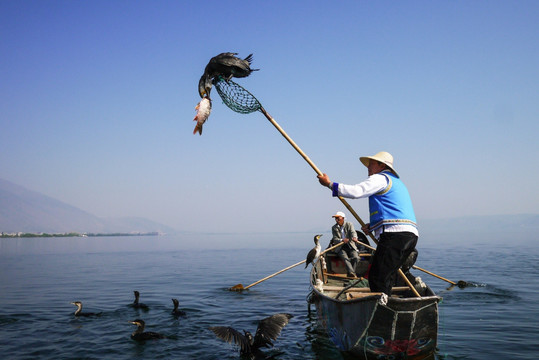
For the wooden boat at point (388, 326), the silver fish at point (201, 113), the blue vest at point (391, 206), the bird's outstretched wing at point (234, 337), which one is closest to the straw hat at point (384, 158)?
the blue vest at point (391, 206)

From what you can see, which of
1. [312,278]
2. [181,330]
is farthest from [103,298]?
[312,278]

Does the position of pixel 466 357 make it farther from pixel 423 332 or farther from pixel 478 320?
pixel 478 320

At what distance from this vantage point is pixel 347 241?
13.0 meters

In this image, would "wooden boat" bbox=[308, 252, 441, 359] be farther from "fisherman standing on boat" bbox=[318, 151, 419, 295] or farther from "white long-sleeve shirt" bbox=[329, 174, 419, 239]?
"white long-sleeve shirt" bbox=[329, 174, 419, 239]

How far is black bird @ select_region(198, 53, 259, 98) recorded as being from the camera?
7.85m

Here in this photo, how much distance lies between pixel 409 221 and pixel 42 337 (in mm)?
8772

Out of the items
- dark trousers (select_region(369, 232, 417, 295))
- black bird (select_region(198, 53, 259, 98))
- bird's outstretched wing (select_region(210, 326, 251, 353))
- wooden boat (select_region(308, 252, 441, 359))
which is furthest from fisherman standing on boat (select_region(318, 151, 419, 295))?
black bird (select_region(198, 53, 259, 98))

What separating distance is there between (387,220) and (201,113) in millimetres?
3678

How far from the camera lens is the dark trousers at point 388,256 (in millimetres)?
6250

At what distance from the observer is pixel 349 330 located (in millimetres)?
6809

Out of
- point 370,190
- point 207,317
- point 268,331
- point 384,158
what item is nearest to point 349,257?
point 207,317

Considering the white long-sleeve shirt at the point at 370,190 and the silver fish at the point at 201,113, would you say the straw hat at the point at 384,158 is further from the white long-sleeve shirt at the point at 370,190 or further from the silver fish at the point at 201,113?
the silver fish at the point at 201,113

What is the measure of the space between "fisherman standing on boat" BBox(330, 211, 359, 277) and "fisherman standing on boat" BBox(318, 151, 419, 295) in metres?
6.60

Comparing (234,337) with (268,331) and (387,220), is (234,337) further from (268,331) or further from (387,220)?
(387,220)
